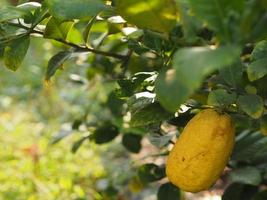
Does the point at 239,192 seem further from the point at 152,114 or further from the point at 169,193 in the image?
the point at 152,114

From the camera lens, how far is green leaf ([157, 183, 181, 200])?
1391 mm

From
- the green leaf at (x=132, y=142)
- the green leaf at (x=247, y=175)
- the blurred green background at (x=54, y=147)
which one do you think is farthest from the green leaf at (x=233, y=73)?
the green leaf at (x=132, y=142)

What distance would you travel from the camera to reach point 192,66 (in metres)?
0.52

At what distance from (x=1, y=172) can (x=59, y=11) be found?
1605 mm

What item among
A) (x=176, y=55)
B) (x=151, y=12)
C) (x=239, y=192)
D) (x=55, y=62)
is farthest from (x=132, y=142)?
(x=176, y=55)

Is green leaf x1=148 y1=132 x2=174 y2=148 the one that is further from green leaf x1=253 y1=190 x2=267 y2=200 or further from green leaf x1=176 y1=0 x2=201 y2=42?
green leaf x1=176 y1=0 x2=201 y2=42

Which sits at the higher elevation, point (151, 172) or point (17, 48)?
point (17, 48)

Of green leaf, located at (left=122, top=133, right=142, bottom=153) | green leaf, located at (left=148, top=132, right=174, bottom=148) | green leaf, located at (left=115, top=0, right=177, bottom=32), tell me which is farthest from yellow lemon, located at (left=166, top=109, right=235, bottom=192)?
green leaf, located at (left=122, top=133, right=142, bottom=153)

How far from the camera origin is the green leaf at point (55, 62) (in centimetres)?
108

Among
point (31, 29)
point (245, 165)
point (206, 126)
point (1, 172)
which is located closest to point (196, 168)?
point (206, 126)

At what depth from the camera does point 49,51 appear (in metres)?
3.88

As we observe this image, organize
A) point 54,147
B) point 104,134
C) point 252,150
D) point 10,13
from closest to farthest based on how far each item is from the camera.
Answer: point 10,13, point 252,150, point 104,134, point 54,147

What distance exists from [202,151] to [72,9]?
0.28 m

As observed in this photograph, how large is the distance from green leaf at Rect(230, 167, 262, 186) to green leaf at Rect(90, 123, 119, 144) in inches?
19.1
